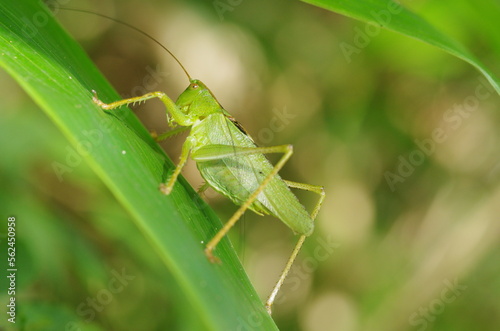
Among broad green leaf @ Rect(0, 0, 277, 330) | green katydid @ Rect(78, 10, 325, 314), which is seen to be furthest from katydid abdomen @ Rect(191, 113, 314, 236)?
broad green leaf @ Rect(0, 0, 277, 330)

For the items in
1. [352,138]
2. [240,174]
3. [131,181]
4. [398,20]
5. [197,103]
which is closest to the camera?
[131,181]

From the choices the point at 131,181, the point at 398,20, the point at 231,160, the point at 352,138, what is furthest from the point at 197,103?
the point at 352,138

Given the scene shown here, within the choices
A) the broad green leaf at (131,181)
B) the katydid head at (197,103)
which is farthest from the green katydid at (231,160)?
the broad green leaf at (131,181)

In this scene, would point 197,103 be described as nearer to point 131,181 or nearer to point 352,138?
point 131,181

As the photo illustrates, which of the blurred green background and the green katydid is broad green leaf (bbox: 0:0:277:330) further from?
the blurred green background

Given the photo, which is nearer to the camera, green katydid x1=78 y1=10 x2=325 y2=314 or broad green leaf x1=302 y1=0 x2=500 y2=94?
broad green leaf x1=302 y1=0 x2=500 y2=94

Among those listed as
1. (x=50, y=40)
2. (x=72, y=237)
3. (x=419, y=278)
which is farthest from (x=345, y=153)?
(x=50, y=40)

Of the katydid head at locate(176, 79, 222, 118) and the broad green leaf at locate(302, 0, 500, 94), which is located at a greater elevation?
the broad green leaf at locate(302, 0, 500, 94)
